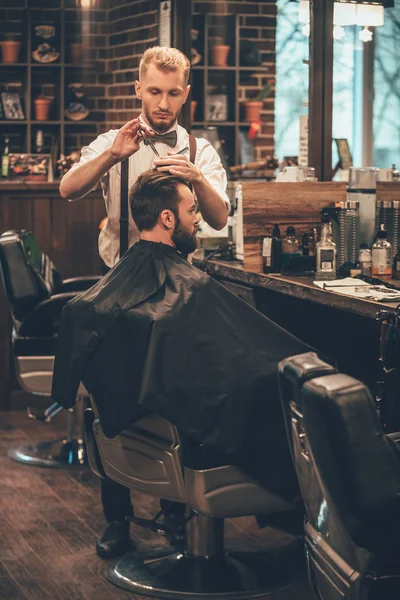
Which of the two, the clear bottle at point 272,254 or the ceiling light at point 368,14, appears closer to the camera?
the clear bottle at point 272,254

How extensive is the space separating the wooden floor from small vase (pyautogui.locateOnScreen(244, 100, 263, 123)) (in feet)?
10.8

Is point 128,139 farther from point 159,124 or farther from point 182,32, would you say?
point 182,32

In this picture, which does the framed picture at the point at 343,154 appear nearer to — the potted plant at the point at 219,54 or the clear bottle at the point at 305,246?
the potted plant at the point at 219,54

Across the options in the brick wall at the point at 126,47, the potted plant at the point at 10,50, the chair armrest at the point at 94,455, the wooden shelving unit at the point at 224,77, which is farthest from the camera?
the potted plant at the point at 10,50

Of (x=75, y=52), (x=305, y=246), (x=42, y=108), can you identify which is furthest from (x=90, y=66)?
(x=305, y=246)

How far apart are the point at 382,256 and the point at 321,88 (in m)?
1.12

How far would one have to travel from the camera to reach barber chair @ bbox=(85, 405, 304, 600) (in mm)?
2508

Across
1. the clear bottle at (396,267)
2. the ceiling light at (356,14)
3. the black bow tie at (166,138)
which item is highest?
the ceiling light at (356,14)

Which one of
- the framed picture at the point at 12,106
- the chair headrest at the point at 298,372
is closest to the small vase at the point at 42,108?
the framed picture at the point at 12,106

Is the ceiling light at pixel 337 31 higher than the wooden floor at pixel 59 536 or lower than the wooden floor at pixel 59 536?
higher

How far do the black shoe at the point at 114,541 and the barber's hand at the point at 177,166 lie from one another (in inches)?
44.5

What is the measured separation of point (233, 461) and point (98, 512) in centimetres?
123

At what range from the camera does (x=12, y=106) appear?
7109 millimetres

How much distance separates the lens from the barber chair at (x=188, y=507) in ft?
8.23
